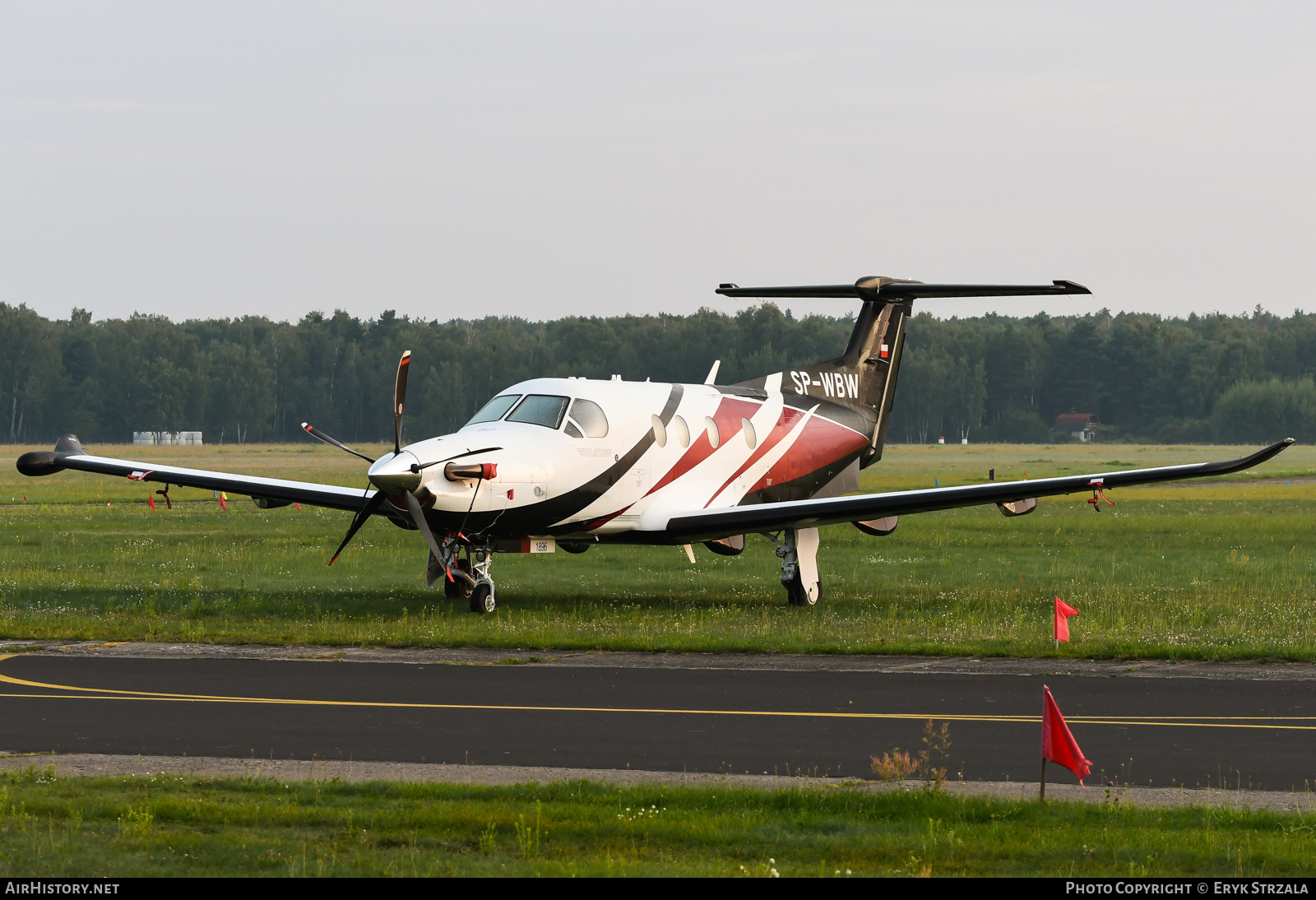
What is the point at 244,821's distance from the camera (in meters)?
9.78

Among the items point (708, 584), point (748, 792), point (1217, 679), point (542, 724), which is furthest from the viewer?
point (708, 584)

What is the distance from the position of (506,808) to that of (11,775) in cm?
399

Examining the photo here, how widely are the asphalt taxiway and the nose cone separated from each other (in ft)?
8.28

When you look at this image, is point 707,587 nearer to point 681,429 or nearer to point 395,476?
point 681,429

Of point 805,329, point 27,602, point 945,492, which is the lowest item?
point 27,602

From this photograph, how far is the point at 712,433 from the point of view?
2558cm

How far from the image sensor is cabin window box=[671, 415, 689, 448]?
2488 centimetres

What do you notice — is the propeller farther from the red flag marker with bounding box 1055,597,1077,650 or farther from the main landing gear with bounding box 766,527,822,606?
the red flag marker with bounding box 1055,597,1077,650

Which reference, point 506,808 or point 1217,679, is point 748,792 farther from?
point 1217,679

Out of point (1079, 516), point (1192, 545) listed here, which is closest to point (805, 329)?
point (1079, 516)

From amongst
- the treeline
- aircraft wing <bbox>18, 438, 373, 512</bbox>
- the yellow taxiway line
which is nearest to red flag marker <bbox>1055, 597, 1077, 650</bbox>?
the yellow taxiway line

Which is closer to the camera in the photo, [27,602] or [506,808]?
[506,808]

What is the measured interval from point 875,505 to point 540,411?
5331 millimetres

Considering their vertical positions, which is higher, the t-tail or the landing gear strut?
the t-tail
